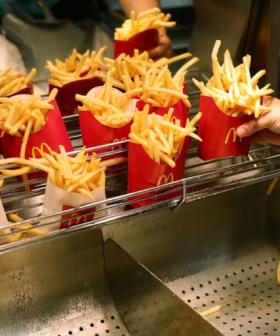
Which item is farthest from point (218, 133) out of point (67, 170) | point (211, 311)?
point (211, 311)

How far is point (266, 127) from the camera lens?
1.07 meters

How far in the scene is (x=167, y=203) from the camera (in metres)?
1.03

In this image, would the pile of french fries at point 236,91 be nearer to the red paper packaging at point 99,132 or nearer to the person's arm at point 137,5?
the red paper packaging at point 99,132

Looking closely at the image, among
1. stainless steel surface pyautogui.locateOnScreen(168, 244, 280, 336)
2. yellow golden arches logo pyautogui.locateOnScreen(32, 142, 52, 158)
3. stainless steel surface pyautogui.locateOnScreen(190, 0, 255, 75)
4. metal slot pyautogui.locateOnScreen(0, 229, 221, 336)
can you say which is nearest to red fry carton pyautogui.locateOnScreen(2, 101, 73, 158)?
yellow golden arches logo pyautogui.locateOnScreen(32, 142, 52, 158)

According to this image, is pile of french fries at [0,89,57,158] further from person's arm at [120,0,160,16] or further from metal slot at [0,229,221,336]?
person's arm at [120,0,160,16]

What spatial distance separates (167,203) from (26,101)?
0.32 m

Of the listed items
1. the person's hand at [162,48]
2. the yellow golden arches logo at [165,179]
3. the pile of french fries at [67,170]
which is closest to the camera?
the pile of french fries at [67,170]

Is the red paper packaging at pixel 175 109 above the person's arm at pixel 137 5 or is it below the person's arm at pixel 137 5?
below

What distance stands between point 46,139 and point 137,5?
23.7 inches

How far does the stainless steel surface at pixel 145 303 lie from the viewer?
1.00m

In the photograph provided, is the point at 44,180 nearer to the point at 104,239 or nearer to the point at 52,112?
the point at 52,112

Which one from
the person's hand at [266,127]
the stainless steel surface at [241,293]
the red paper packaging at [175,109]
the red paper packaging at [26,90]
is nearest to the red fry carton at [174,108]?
the red paper packaging at [175,109]

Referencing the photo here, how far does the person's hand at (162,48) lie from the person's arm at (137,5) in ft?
0.30

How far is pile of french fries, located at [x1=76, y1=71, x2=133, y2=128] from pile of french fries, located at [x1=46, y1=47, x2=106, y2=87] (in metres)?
0.14
